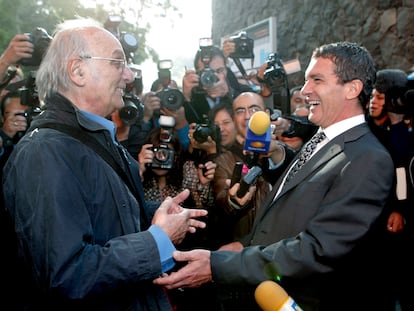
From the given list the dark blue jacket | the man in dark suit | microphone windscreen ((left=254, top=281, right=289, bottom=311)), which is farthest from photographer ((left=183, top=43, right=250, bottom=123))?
microphone windscreen ((left=254, top=281, right=289, bottom=311))

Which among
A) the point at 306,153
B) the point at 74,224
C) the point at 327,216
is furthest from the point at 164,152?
the point at 74,224

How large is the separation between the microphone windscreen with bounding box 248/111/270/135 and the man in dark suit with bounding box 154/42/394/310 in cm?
23

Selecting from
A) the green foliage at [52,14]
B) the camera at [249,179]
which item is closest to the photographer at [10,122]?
the camera at [249,179]

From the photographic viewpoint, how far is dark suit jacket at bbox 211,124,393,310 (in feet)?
5.14

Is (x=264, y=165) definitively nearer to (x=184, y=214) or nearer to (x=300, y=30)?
(x=184, y=214)

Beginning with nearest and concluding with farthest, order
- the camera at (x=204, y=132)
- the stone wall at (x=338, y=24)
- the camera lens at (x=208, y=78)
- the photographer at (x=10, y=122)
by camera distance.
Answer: the camera at (x=204, y=132) < the photographer at (x=10, y=122) < the camera lens at (x=208, y=78) < the stone wall at (x=338, y=24)

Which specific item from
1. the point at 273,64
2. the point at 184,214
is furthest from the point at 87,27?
the point at 273,64

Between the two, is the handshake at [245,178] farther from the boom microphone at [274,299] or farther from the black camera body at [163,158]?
the boom microphone at [274,299]

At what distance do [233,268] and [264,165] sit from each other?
1.06 m

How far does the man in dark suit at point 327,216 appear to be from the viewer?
1.57 m

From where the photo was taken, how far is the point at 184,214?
159cm

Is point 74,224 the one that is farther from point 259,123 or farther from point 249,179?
point 259,123

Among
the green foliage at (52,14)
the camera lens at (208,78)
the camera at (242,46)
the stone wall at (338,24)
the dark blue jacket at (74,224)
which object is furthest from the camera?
the green foliage at (52,14)

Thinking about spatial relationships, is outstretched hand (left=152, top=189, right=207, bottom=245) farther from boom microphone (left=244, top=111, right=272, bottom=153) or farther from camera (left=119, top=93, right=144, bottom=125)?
camera (left=119, top=93, right=144, bottom=125)
